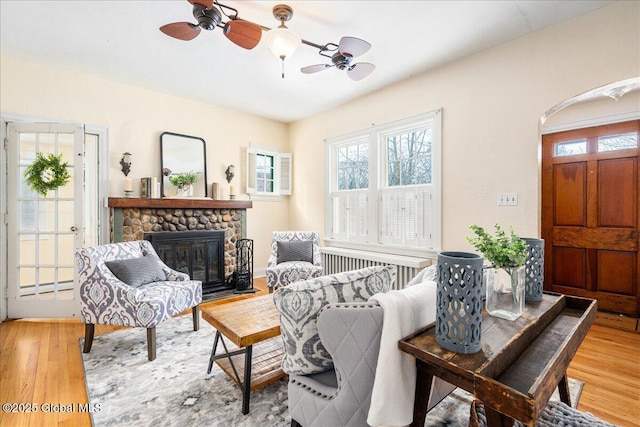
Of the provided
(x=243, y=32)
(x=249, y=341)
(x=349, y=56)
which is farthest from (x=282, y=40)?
(x=249, y=341)

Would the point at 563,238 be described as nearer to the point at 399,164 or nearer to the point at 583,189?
the point at 583,189

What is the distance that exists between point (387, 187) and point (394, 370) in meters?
3.14

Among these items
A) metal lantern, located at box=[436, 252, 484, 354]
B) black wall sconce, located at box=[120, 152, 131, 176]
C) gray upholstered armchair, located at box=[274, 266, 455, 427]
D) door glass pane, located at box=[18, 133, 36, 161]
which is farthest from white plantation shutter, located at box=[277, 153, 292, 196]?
metal lantern, located at box=[436, 252, 484, 354]

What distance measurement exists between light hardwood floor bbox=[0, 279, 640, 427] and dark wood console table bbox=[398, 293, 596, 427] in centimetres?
97

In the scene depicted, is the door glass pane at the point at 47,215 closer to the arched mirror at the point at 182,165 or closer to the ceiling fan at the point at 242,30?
the arched mirror at the point at 182,165

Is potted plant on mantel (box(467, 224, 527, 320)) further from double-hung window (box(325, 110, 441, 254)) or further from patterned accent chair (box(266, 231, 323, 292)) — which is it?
patterned accent chair (box(266, 231, 323, 292))

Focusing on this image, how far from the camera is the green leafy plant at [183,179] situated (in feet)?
13.5

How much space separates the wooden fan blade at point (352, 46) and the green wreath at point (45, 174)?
3.06 m

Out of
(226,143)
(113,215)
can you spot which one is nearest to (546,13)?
(226,143)

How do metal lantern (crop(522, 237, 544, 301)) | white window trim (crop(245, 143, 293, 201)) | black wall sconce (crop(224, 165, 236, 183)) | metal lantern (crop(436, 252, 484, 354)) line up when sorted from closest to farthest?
metal lantern (crop(436, 252, 484, 354)) < metal lantern (crop(522, 237, 544, 301)) < black wall sconce (crop(224, 165, 236, 183)) < white window trim (crop(245, 143, 293, 201))

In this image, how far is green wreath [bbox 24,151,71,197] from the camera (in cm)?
307

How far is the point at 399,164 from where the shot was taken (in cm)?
389

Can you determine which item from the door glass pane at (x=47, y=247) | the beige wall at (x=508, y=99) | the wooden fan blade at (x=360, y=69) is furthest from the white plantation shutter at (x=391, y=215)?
the door glass pane at (x=47, y=247)

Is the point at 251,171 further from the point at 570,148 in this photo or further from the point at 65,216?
the point at 570,148
